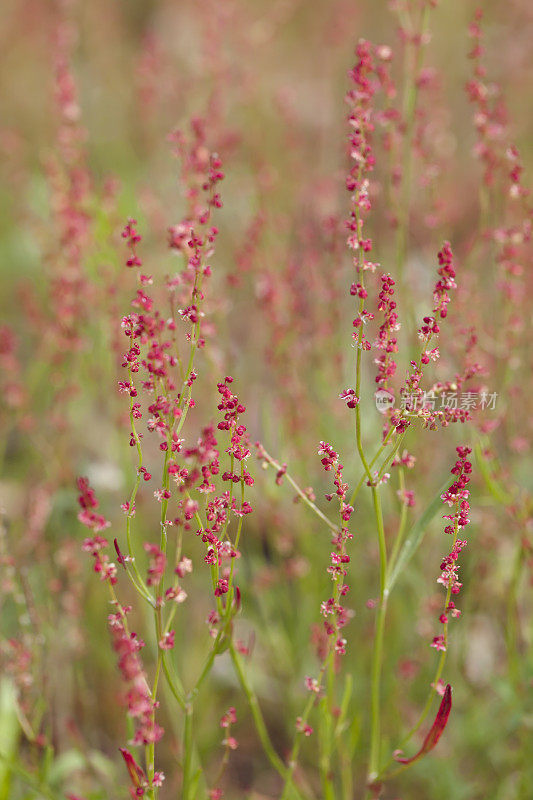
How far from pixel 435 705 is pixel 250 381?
1.65 meters

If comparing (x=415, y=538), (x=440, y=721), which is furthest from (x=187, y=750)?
(x=415, y=538)

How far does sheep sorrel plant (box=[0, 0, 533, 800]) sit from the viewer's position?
1409 mm

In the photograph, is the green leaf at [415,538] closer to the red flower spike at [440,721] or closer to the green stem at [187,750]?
the red flower spike at [440,721]

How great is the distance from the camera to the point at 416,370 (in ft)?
4.13

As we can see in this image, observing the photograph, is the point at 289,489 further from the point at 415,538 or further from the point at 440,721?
the point at 440,721

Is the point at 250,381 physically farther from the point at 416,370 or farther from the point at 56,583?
the point at 416,370

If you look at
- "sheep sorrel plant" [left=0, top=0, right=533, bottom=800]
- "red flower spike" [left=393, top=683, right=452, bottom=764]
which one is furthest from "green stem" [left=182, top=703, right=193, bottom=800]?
"red flower spike" [left=393, top=683, right=452, bottom=764]

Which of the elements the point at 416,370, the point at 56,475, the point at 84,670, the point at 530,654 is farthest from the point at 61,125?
the point at 530,654

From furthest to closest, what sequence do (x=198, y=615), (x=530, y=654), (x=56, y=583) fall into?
(x=198, y=615)
(x=530, y=654)
(x=56, y=583)

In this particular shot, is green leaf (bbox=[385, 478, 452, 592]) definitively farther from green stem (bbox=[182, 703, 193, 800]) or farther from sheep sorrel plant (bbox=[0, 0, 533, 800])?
green stem (bbox=[182, 703, 193, 800])

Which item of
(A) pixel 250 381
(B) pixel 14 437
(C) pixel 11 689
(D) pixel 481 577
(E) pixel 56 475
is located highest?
(A) pixel 250 381

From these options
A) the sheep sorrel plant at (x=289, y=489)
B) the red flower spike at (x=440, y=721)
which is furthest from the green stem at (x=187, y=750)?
the red flower spike at (x=440, y=721)

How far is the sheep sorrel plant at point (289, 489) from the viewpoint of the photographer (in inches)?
55.5

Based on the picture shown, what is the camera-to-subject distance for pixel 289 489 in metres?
2.63
